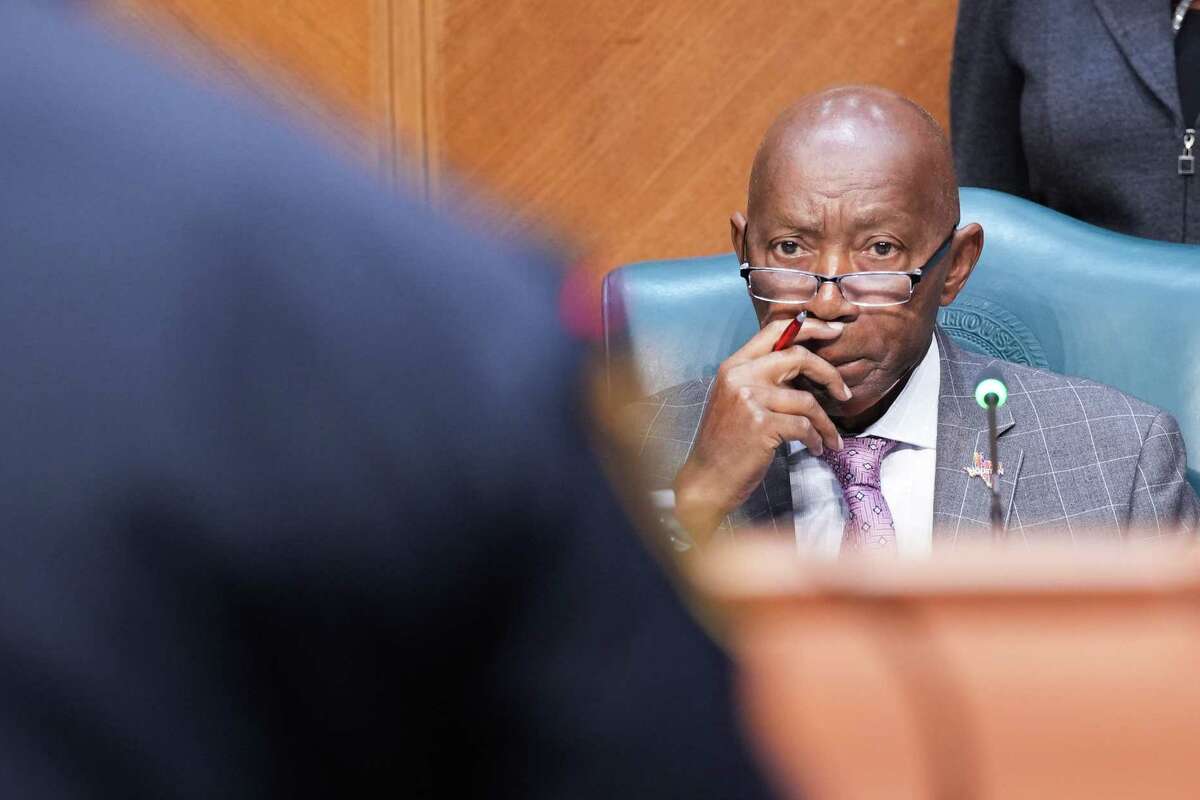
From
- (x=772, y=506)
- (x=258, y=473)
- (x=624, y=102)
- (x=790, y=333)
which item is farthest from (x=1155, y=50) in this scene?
(x=258, y=473)

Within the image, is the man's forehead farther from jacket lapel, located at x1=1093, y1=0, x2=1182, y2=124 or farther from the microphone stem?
jacket lapel, located at x1=1093, y1=0, x2=1182, y2=124

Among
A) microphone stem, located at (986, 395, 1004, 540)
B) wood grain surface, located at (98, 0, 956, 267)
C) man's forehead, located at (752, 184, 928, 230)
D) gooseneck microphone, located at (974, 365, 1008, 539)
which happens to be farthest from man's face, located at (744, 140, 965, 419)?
wood grain surface, located at (98, 0, 956, 267)

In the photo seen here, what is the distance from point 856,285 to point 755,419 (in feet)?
0.57

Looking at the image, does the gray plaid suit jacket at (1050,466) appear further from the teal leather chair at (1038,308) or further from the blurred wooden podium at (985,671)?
the blurred wooden podium at (985,671)

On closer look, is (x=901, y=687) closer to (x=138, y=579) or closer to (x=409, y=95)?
(x=138, y=579)

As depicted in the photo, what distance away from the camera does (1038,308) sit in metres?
1.70

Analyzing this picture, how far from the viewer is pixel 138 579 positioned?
312 millimetres

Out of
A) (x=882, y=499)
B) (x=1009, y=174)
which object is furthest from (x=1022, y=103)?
(x=882, y=499)

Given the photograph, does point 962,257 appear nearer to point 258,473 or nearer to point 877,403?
point 877,403

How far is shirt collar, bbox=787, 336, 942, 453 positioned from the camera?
163cm

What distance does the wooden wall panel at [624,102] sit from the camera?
240 cm

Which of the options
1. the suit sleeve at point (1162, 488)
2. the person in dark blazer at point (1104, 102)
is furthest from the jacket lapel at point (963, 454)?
the person in dark blazer at point (1104, 102)

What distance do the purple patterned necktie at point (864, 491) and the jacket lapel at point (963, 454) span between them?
53 mm

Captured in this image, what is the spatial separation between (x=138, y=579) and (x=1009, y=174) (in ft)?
6.02
